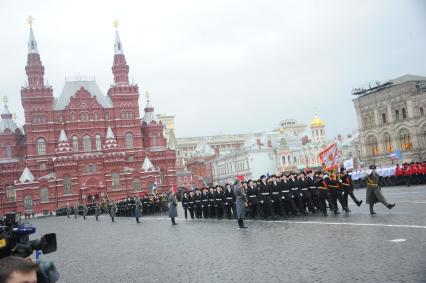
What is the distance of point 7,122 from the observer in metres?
74.1

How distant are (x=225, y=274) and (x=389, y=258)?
287 centimetres

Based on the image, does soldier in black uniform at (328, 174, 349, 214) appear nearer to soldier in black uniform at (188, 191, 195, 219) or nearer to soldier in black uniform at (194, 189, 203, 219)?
soldier in black uniform at (194, 189, 203, 219)

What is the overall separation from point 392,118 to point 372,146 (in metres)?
5.98

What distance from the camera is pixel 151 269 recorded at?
32.9ft

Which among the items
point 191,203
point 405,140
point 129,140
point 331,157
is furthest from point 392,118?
point 331,157

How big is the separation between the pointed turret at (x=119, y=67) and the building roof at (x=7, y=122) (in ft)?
58.7

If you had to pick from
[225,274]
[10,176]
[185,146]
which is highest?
[185,146]

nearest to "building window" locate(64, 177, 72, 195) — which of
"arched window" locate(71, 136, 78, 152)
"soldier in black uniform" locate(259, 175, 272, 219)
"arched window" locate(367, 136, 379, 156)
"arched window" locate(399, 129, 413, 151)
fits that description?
"arched window" locate(71, 136, 78, 152)

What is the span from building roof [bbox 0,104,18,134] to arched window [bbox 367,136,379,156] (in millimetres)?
53263

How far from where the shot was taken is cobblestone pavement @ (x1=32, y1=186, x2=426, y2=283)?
769 centimetres

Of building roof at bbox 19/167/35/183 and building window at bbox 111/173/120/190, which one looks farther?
building window at bbox 111/173/120/190

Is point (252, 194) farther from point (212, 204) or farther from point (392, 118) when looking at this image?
point (392, 118)

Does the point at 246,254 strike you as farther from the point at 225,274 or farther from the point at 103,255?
the point at 103,255

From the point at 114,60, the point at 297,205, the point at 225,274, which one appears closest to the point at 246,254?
the point at 225,274
